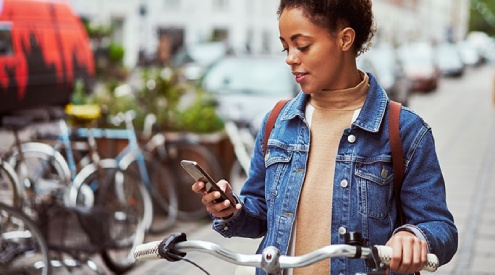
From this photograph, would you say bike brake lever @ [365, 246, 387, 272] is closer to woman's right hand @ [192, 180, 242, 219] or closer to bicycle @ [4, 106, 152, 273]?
woman's right hand @ [192, 180, 242, 219]

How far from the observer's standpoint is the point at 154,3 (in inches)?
1962

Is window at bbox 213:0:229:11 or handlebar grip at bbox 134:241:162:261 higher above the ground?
handlebar grip at bbox 134:241:162:261

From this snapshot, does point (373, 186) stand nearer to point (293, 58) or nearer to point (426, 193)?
point (426, 193)

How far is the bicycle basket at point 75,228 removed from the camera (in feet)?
17.9

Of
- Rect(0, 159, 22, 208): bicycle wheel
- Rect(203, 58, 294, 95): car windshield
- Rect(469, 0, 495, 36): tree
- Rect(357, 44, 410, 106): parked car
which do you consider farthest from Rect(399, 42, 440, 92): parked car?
Rect(469, 0, 495, 36): tree

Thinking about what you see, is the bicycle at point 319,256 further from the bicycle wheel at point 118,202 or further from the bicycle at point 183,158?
the bicycle at point 183,158

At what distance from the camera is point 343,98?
7.57ft

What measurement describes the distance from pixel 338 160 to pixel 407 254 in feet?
1.45

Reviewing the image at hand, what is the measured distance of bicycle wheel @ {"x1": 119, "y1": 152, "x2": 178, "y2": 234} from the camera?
732cm

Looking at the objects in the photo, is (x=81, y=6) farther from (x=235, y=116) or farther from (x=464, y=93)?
(x=235, y=116)

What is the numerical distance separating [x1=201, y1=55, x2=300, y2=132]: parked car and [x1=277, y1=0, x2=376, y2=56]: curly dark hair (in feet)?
25.0

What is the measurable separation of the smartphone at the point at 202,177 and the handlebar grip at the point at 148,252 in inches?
7.1

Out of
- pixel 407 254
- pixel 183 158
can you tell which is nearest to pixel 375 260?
pixel 407 254

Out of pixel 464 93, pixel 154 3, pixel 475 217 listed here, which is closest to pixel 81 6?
pixel 154 3
